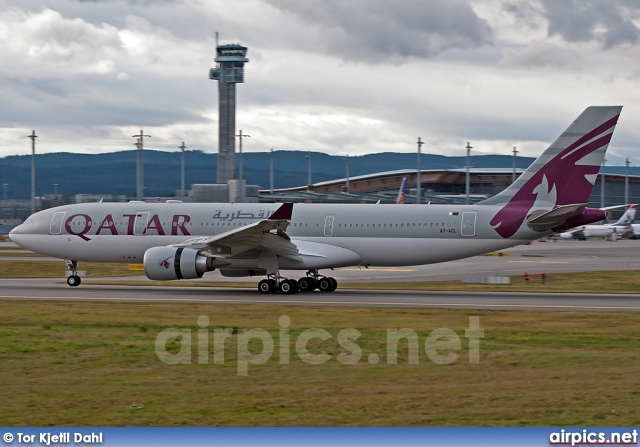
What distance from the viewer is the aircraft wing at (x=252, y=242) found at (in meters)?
31.2

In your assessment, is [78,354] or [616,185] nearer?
[78,354]

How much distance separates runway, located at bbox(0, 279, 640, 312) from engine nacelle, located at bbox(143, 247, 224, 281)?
0.83 metres

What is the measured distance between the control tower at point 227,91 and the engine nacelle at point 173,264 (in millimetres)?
112304

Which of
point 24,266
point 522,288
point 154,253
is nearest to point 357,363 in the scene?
point 154,253

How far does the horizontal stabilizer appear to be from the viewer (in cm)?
3145

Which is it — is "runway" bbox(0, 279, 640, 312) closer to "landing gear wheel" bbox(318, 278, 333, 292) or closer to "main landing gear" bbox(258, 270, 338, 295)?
"main landing gear" bbox(258, 270, 338, 295)

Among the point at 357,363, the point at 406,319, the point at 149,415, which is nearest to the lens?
the point at 149,415

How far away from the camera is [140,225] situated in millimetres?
35594

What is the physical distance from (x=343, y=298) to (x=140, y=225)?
10.5 metres

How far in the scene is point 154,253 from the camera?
3159 centimetres

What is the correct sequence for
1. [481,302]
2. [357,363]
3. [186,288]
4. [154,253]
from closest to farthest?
[357,363]
[481,302]
[154,253]
[186,288]

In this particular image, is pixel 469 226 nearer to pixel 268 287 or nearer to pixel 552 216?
pixel 552 216

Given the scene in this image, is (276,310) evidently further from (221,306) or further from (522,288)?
(522,288)

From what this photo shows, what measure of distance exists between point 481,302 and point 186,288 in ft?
44.0
